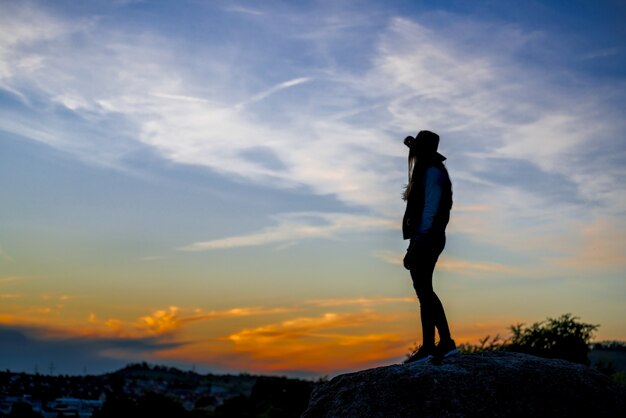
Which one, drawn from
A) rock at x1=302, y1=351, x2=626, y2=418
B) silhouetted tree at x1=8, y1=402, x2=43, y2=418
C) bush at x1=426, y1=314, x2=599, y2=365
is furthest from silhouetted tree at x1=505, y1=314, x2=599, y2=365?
silhouetted tree at x1=8, y1=402, x2=43, y2=418

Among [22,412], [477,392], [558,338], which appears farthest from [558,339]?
[22,412]

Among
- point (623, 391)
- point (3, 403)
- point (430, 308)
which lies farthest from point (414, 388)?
point (3, 403)

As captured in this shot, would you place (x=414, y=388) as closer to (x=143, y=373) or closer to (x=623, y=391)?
(x=623, y=391)

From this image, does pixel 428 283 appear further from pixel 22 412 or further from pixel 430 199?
pixel 22 412

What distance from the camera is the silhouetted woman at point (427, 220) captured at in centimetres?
1104

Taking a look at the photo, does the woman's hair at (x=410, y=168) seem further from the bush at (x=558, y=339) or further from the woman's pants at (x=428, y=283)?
the bush at (x=558, y=339)

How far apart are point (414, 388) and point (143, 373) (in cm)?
13296

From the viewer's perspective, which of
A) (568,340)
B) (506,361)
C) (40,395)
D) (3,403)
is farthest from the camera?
(40,395)

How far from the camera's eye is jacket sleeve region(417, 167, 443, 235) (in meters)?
11.0

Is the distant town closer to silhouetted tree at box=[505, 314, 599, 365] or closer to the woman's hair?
silhouetted tree at box=[505, 314, 599, 365]

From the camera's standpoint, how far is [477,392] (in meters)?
10.8

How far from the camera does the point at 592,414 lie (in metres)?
10.9

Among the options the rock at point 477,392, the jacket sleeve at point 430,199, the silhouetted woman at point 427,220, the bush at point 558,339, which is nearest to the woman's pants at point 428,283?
the silhouetted woman at point 427,220

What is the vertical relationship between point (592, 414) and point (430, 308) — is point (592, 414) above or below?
below
